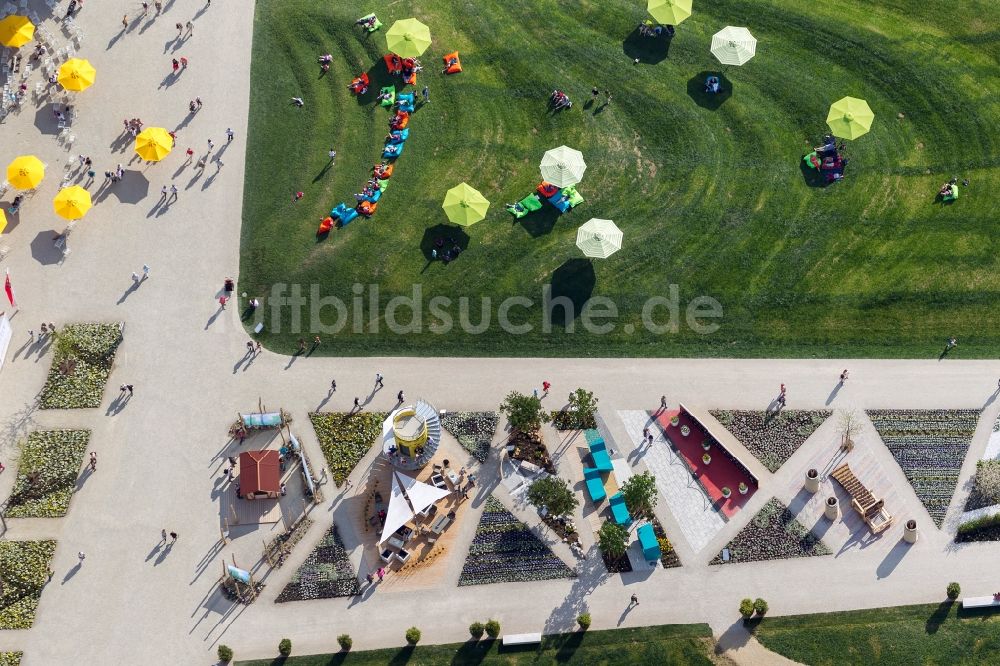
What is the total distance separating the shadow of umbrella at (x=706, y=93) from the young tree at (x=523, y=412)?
30151 mm

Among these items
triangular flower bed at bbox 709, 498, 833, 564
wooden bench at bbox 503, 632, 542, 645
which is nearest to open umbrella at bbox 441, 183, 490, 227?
triangular flower bed at bbox 709, 498, 833, 564

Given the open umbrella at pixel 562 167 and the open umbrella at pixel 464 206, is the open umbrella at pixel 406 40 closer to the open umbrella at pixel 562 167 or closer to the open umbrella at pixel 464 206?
the open umbrella at pixel 464 206

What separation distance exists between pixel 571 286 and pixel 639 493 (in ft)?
54.6

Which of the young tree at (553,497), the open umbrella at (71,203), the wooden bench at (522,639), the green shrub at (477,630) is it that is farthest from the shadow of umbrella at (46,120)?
the wooden bench at (522,639)

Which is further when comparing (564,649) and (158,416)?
(158,416)

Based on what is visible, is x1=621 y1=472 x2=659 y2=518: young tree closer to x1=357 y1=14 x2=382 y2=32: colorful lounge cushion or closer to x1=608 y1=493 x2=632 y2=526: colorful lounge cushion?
x1=608 y1=493 x2=632 y2=526: colorful lounge cushion

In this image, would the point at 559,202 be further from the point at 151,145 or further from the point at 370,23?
the point at 151,145

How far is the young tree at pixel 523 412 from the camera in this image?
53.6 metres

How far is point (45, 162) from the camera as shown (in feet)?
206

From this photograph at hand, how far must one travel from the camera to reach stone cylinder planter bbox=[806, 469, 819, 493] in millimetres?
54000

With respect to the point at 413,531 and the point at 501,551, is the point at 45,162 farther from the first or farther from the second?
the point at 501,551

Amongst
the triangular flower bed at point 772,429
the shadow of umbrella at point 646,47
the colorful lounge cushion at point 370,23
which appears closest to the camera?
the triangular flower bed at point 772,429

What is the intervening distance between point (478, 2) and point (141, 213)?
32.6 m

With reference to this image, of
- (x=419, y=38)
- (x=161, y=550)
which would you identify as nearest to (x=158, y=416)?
(x=161, y=550)
